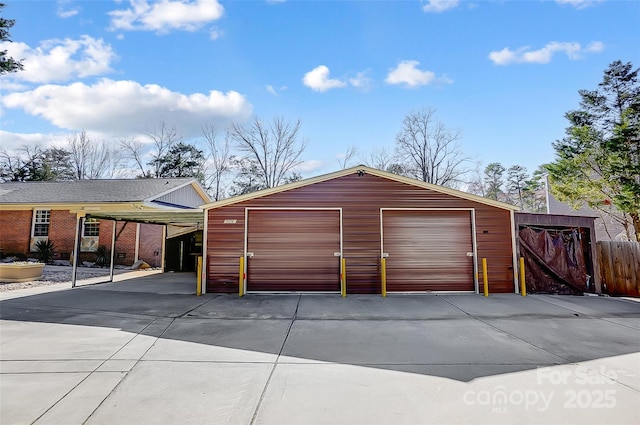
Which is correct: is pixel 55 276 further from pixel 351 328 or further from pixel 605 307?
pixel 605 307

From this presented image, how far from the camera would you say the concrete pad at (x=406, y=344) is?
389 cm

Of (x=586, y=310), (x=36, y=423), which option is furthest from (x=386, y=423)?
(x=586, y=310)

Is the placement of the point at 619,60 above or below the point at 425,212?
above

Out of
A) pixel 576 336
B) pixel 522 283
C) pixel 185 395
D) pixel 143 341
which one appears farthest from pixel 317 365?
pixel 522 283

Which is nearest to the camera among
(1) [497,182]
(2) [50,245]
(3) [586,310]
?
(3) [586,310]

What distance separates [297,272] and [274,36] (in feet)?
26.6

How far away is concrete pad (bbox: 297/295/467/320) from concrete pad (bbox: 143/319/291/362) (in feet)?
3.52

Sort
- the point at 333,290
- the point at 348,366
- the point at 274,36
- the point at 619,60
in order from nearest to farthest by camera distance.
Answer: the point at 348,366, the point at 333,290, the point at 274,36, the point at 619,60

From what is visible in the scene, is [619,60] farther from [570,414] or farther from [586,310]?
[570,414]

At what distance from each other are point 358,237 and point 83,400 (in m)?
6.63

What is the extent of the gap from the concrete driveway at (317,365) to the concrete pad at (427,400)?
0.6 inches

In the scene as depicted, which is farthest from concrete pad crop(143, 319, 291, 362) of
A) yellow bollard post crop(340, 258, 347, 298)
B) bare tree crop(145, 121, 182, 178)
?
bare tree crop(145, 121, 182, 178)

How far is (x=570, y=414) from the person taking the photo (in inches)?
105

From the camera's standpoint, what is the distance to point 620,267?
858 cm
